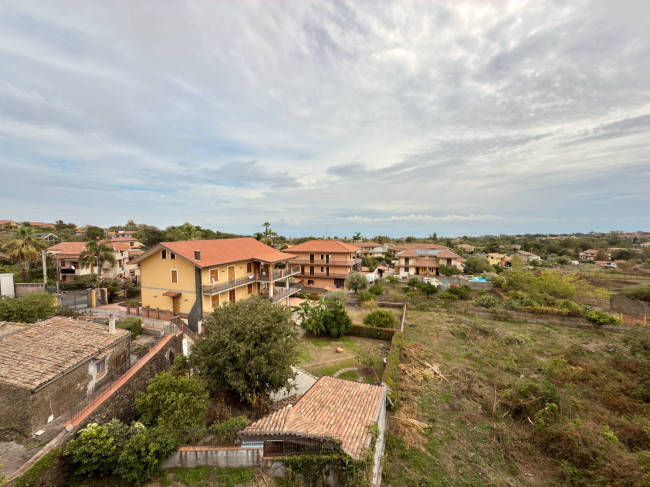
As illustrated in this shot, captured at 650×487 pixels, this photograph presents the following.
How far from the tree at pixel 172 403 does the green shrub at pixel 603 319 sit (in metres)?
36.8

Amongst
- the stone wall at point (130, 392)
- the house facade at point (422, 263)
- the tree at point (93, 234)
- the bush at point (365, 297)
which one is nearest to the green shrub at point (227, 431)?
the stone wall at point (130, 392)

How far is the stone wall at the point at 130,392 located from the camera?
35.5 ft

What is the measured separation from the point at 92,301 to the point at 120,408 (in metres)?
19.9

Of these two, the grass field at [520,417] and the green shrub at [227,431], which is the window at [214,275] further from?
the grass field at [520,417]

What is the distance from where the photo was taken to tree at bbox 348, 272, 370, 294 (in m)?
40.3

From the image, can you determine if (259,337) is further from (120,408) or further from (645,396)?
(645,396)

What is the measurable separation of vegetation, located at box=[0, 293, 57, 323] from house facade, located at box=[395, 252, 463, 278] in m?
54.0

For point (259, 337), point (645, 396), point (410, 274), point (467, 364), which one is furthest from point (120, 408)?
point (410, 274)

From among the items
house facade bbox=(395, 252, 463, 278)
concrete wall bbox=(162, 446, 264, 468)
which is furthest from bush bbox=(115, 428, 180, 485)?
house facade bbox=(395, 252, 463, 278)

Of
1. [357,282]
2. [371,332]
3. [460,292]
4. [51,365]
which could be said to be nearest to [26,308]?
[51,365]

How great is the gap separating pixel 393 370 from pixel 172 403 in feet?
42.1

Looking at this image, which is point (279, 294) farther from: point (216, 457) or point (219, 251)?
point (216, 457)

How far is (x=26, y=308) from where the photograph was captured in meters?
16.8

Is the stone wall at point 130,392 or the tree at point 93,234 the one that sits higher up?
the tree at point 93,234
